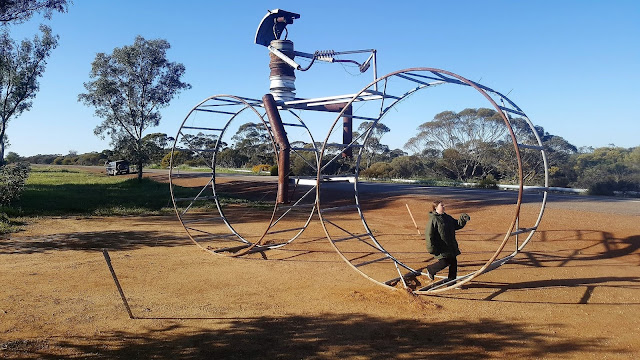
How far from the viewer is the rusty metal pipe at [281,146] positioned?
27.4 ft

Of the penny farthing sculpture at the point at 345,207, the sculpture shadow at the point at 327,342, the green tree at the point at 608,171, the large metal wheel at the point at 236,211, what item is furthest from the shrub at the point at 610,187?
the sculpture shadow at the point at 327,342

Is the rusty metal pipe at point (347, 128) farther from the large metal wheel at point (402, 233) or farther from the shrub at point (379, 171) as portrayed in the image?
the shrub at point (379, 171)

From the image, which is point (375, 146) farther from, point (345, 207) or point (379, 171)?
point (345, 207)

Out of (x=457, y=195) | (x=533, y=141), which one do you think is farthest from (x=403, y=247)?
(x=533, y=141)

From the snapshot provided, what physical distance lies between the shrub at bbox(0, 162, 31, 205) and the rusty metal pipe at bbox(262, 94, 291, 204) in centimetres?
1225

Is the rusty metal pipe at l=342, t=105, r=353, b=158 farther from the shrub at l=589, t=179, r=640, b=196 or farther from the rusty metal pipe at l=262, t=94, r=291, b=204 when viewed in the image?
the shrub at l=589, t=179, r=640, b=196

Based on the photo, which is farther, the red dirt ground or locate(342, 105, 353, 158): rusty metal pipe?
locate(342, 105, 353, 158): rusty metal pipe

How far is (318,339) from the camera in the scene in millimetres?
5004

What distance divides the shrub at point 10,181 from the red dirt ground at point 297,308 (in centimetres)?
674

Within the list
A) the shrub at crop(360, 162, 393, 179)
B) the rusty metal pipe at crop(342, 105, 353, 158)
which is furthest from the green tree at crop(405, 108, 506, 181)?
the rusty metal pipe at crop(342, 105, 353, 158)

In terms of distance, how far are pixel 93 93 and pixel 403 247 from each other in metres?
24.9

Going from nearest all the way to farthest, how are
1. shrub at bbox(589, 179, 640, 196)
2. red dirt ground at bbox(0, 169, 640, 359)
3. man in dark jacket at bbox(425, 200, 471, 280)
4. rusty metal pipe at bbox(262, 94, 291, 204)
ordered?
red dirt ground at bbox(0, 169, 640, 359) → man in dark jacket at bbox(425, 200, 471, 280) → rusty metal pipe at bbox(262, 94, 291, 204) → shrub at bbox(589, 179, 640, 196)

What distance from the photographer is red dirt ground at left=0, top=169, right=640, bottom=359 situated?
4.77 m

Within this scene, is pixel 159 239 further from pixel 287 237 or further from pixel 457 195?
pixel 457 195
